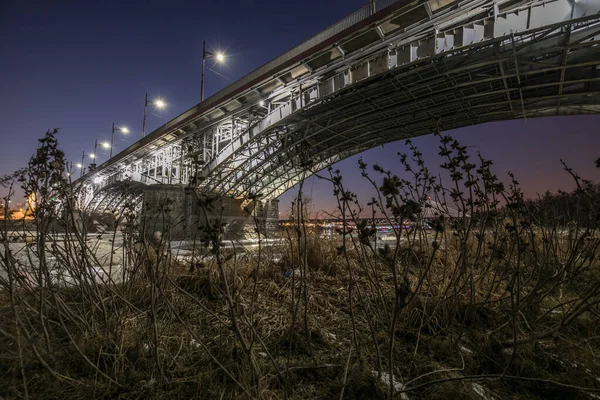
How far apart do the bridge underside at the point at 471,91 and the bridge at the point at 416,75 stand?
0.20 feet

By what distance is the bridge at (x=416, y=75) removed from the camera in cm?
994

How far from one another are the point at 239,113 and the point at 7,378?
60.3 ft

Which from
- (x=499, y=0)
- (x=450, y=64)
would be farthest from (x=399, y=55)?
(x=499, y=0)

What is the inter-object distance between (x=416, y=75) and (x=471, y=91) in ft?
15.9

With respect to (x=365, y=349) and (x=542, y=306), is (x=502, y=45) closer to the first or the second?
(x=542, y=306)

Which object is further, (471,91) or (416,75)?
(471,91)

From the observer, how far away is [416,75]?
13.3m

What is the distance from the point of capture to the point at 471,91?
1544 centimetres

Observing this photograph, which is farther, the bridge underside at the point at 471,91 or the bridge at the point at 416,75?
the bridge underside at the point at 471,91

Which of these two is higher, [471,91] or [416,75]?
[471,91]

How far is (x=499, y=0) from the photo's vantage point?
9766 mm

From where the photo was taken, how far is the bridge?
32.6 feet

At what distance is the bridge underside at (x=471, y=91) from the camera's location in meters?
10.6

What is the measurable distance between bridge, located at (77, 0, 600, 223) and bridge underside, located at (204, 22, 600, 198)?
0.06m
